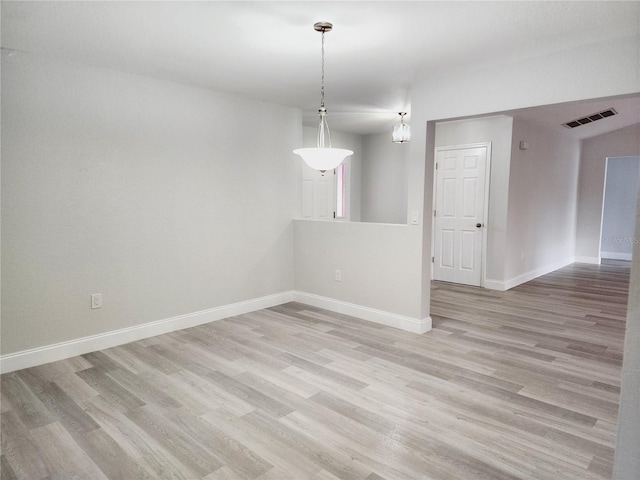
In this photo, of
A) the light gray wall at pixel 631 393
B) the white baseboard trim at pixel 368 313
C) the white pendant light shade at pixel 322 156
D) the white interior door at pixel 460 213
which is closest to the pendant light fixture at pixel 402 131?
the white interior door at pixel 460 213

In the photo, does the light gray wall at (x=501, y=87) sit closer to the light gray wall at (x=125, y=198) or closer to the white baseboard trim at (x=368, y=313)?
the white baseboard trim at (x=368, y=313)

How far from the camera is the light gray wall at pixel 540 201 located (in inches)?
230

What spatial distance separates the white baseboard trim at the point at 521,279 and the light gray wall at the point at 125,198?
3218 mm

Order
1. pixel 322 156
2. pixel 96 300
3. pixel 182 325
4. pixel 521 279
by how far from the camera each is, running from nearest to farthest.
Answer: pixel 322 156
pixel 96 300
pixel 182 325
pixel 521 279

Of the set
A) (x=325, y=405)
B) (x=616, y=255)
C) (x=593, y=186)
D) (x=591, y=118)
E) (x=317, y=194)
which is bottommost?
(x=325, y=405)

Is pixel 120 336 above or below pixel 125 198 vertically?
below

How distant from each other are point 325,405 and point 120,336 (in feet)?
6.89

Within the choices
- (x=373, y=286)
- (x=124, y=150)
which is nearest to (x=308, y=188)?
(x=373, y=286)

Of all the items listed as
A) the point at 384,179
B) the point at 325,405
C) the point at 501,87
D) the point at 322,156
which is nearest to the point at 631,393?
the point at 325,405

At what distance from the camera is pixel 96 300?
3.46 m

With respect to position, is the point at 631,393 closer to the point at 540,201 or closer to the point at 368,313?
the point at 368,313

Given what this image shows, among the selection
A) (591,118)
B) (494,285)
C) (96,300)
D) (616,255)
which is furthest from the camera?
(616,255)

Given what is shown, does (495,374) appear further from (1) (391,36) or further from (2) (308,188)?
(2) (308,188)

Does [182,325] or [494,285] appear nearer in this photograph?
[182,325]
